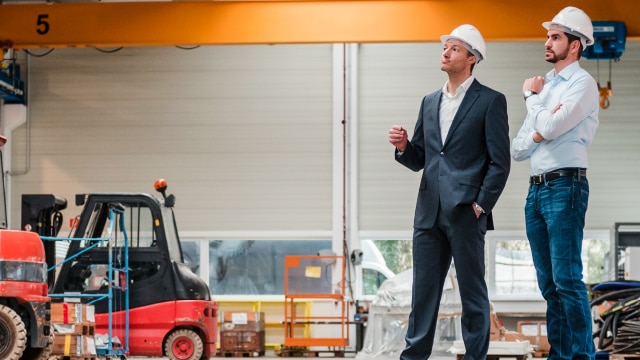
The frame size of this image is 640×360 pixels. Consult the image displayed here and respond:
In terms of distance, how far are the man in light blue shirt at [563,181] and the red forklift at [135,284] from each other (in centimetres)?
655

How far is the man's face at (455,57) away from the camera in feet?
16.4

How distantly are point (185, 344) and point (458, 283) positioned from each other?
6866mm

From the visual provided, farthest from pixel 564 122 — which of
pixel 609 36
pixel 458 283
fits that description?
pixel 609 36

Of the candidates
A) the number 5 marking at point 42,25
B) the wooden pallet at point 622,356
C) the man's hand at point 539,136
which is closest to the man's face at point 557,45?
the man's hand at point 539,136

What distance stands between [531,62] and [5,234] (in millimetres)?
11953

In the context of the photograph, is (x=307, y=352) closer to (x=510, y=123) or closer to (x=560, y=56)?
(x=510, y=123)

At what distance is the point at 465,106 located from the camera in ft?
16.3

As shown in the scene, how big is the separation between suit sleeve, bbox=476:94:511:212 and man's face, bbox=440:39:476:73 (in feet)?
0.79

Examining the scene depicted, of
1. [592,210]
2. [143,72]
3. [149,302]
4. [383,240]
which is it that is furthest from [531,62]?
[149,302]

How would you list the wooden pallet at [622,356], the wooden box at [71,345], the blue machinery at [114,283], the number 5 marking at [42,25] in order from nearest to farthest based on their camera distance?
the wooden pallet at [622,356] < the wooden box at [71,345] < the blue machinery at [114,283] < the number 5 marking at [42,25]

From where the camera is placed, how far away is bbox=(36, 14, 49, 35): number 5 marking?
539 inches

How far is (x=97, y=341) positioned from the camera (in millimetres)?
10289

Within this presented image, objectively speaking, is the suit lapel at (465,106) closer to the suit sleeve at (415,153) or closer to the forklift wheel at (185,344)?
the suit sleeve at (415,153)

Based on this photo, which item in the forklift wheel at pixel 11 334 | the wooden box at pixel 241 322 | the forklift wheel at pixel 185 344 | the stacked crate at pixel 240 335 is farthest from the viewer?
the wooden box at pixel 241 322
